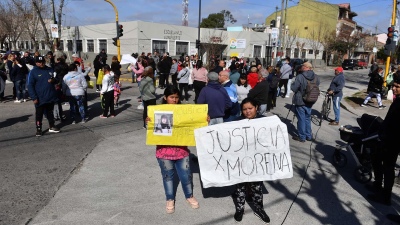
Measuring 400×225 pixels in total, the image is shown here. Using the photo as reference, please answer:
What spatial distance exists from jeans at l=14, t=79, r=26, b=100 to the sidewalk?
22.9 ft

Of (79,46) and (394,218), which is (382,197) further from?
(79,46)

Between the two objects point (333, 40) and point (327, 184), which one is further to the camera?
point (333, 40)

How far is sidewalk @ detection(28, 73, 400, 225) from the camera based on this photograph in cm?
370

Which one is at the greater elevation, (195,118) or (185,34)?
(185,34)

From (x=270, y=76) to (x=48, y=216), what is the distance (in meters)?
8.58

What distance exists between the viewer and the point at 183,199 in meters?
4.18

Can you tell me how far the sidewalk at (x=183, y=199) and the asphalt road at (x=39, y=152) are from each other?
0.50ft

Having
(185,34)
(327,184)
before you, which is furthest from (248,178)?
(185,34)

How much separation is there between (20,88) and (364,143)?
11292 mm

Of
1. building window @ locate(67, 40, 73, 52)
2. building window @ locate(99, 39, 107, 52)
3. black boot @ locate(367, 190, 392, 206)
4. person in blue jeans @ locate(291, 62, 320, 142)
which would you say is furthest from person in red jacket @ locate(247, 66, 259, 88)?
building window @ locate(67, 40, 73, 52)

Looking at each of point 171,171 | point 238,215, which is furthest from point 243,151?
point 171,171

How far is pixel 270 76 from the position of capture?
10.5m

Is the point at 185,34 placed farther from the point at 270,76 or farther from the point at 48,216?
the point at 48,216

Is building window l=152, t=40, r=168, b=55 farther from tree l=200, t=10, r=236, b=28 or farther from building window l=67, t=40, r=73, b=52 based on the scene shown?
tree l=200, t=10, r=236, b=28
